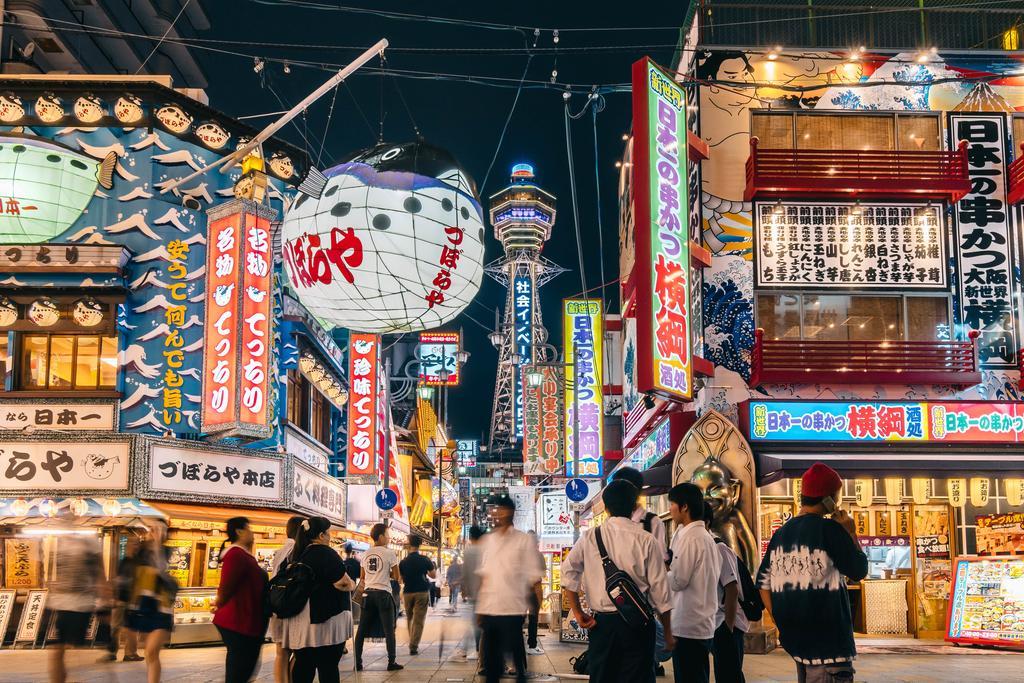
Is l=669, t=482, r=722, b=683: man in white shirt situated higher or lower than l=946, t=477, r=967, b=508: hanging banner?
lower

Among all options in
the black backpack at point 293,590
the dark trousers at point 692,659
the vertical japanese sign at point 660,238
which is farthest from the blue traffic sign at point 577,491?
the black backpack at point 293,590

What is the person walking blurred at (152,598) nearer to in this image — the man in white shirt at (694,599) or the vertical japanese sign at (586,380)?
the man in white shirt at (694,599)

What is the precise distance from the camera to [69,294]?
21.5m

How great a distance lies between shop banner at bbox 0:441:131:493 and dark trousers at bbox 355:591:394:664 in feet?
24.3

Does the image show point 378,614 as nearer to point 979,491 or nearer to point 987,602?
point 987,602

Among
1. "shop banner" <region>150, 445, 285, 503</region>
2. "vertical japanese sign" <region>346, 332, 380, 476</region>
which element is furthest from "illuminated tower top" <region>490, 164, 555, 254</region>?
"shop banner" <region>150, 445, 285, 503</region>

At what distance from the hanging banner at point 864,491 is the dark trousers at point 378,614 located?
972 cm

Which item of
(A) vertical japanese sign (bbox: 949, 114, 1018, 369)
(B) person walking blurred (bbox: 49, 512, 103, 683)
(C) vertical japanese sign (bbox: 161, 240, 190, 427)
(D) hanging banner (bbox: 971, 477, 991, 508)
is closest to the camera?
(B) person walking blurred (bbox: 49, 512, 103, 683)

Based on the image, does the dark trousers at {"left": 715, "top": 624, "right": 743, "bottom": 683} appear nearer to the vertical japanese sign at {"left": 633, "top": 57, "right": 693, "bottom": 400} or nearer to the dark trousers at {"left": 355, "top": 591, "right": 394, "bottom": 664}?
the dark trousers at {"left": 355, "top": 591, "right": 394, "bottom": 664}

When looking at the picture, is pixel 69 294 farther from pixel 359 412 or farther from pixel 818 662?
pixel 818 662

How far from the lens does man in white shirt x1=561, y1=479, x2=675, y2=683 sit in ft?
22.2

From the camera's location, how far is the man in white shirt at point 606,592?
6.77 m

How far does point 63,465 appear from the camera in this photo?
66.9 feet

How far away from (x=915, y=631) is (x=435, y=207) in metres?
15.6
